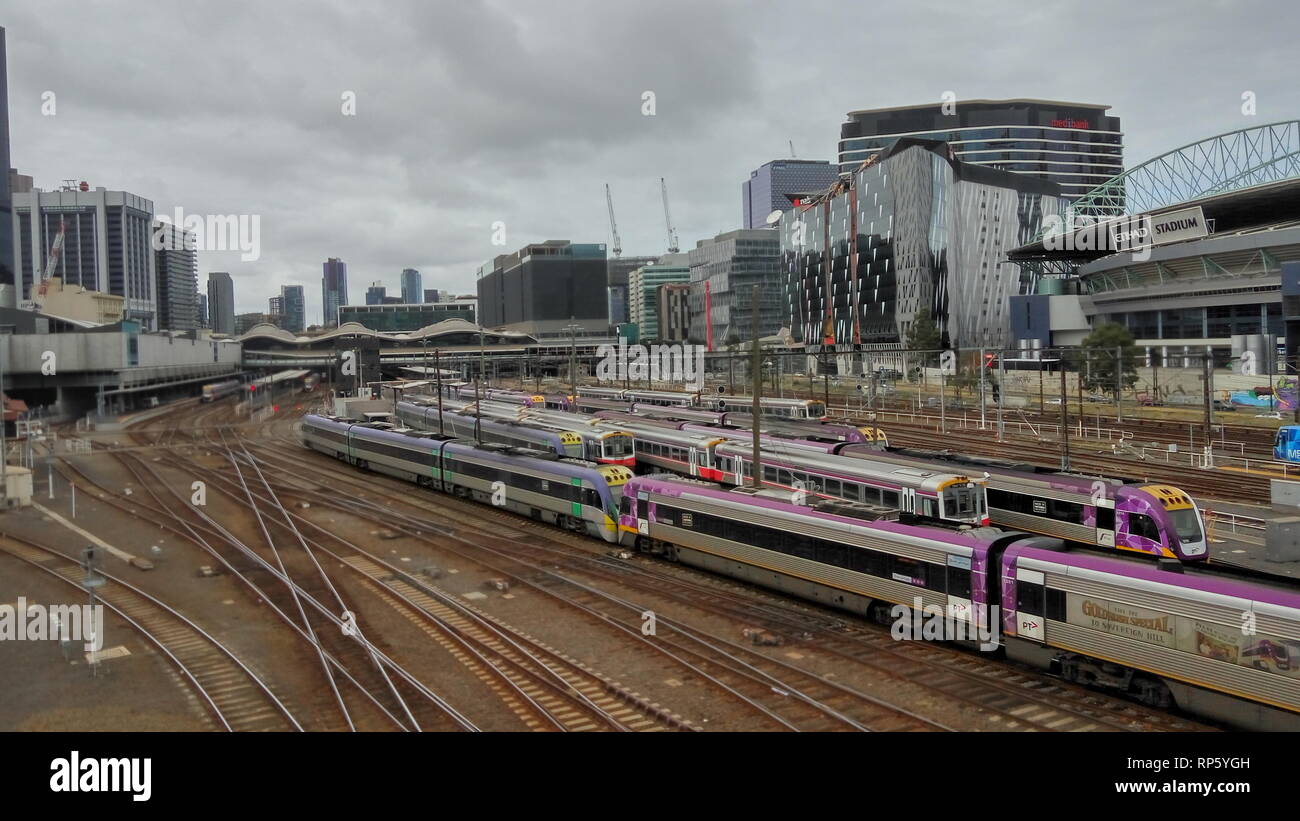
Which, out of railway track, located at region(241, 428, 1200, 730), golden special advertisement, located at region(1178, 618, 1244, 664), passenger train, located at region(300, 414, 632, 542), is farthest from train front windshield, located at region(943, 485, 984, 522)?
passenger train, located at region(300, 414, 632, 542)

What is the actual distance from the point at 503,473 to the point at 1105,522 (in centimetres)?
2037

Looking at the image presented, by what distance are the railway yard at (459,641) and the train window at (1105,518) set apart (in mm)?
2774

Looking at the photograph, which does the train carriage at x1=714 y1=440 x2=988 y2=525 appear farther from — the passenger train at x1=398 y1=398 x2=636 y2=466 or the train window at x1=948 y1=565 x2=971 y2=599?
the passenger train at x1=398 y1=398 x2=636 y2=466

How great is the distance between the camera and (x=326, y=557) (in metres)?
28.2

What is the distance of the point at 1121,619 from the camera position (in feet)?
Answer: 47.4

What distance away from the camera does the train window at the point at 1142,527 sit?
20.6 metres

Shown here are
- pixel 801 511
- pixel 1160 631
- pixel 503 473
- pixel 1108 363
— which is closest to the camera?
pixel 1160 631

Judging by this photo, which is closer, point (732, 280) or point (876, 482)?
point (876, 482)

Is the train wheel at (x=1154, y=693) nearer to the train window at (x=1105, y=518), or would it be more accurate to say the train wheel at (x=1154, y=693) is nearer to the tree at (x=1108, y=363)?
the train window at (x=1105, y=518)

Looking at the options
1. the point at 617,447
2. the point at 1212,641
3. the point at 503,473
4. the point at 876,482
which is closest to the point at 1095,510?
the point at 876,482

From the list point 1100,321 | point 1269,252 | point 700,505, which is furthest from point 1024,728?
point 1100,321

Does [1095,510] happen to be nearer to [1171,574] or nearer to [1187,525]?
[1187,525]
